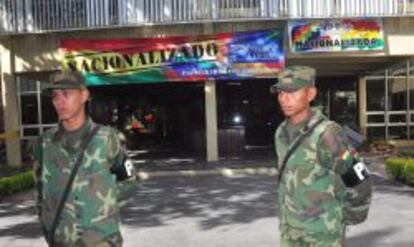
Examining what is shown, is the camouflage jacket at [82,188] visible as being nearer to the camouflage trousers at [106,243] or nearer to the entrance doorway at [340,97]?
the camouflage trousers at [106,243]

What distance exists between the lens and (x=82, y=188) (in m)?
4.50

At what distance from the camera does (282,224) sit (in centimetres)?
465

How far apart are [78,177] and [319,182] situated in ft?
4.53

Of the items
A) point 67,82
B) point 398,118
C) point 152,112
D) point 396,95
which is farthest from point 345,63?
point 67,82

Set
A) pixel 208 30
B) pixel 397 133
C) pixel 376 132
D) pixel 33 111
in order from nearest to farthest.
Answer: pixel 208 30, pixel 33 111, pixel 397 133, pixel 376 132

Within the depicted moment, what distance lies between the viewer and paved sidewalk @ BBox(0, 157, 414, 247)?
1013cm

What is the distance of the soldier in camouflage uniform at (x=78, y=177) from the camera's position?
4.48 meters

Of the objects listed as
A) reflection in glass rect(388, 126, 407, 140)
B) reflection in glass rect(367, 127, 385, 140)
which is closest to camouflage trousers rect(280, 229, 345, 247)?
reflection in glass rect(367, 127, 385, 140)

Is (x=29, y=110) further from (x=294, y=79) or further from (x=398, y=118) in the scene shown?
(x=294, y=79)

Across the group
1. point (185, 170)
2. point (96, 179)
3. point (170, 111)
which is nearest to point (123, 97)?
point (170, 111)

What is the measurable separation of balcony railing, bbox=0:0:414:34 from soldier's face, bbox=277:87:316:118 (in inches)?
601

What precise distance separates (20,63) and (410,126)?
44.9 feet

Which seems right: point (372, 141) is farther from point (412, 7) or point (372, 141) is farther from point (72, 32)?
point (72, 32)

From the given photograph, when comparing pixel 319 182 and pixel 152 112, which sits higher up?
pixel 319 182
